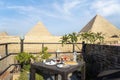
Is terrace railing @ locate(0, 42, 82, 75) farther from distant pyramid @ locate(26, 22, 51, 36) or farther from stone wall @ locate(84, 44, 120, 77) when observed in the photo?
distant pyramid @ locate(26, 22, 51, 36)

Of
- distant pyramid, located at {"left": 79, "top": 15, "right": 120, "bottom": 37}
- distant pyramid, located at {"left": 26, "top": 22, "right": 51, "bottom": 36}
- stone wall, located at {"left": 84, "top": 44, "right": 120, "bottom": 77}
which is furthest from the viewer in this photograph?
distant pyramid, located at {"left": 79, "top": 15, "right": 120, "bottom": 37}

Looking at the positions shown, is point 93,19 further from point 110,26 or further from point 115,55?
point 115,55

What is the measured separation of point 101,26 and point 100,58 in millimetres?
39573

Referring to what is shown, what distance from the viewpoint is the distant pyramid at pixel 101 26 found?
41.7 metres

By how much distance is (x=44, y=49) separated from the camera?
6.91 m

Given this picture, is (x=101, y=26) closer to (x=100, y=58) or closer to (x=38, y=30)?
(x=38, y=30)

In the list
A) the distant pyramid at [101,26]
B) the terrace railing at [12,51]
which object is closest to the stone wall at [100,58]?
the terrace railing at [12,51]

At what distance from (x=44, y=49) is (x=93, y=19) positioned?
125 ft

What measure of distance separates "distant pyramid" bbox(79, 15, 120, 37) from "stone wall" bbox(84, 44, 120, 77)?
34175 millimetres

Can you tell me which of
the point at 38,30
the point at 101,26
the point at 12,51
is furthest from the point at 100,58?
the point at 101,26

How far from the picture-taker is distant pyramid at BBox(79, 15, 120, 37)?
4169 cm

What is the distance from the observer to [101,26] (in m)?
44.4

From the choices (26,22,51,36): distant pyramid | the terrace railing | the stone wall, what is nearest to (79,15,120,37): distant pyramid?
(26,22,51,36): distant pyramid

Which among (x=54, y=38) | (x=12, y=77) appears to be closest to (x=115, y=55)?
(x=12, y=77)
